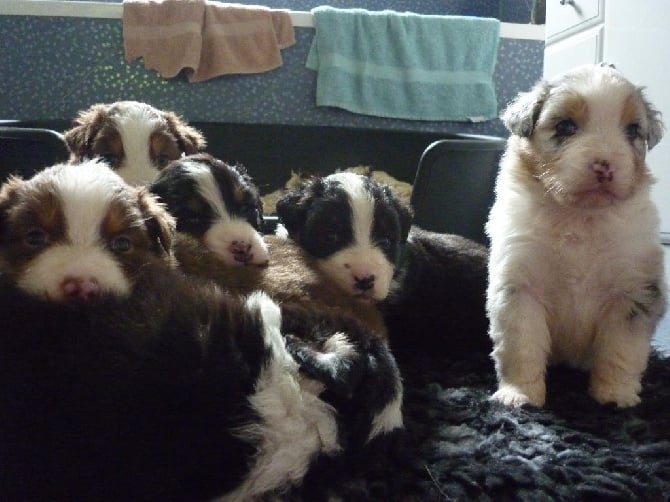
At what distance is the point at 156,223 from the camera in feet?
6.30

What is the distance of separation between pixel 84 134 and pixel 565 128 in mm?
1945

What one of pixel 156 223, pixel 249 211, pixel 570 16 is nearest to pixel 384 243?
pixel 249 211

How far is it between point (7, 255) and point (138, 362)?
2.19 feet

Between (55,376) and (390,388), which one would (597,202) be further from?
(55,376)

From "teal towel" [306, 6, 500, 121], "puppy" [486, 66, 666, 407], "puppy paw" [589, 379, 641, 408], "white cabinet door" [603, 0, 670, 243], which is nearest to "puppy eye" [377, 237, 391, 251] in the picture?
"puppy" [486, 66, 666, 407]

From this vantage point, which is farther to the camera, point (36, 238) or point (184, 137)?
point (184, 137)

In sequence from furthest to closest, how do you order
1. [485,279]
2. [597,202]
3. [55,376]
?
[485,279], [597,202], [55,376]

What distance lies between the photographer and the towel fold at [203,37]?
4.05 metres

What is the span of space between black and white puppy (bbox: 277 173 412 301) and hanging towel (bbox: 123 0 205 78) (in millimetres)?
2011

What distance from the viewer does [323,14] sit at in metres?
4.27

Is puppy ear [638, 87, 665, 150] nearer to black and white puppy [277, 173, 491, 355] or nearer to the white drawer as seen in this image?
black and white puppy [277, 173, 491, 355]

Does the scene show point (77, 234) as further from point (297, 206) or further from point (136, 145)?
point (136, 145)

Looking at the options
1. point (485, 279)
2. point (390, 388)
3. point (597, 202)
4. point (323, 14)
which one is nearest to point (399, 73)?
point (323, 14)

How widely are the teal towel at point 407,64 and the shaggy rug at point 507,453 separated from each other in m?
2.71
